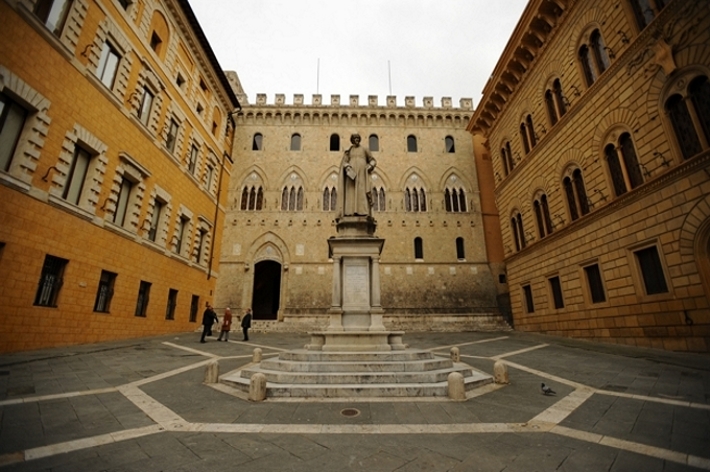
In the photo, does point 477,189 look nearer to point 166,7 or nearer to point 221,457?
point 166,7

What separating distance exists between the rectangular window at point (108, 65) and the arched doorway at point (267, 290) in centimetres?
1497

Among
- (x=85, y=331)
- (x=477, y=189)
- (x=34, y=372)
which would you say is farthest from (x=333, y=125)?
(x=34, y=372)

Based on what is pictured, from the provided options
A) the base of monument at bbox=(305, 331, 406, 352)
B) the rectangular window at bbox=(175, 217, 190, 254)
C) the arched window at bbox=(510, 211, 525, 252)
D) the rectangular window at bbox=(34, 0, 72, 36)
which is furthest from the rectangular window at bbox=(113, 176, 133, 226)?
the arched window at bbox=(510, 211, 525, 252)

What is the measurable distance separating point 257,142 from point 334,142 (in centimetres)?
617

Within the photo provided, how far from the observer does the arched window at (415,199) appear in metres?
24.1

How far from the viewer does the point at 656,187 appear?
9461 millimetres

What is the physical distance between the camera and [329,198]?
24.0 meters

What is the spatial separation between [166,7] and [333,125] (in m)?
12.7

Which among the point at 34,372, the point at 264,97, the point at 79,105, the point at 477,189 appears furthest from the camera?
the point at 264,97

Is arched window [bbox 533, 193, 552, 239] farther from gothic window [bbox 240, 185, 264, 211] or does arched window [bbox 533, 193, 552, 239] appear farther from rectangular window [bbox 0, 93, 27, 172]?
rectangular window [bbox 0, 93, 27, 172]

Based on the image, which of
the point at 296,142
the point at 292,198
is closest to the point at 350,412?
the point at 292,198

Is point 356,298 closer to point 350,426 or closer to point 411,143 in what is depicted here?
point 350,426

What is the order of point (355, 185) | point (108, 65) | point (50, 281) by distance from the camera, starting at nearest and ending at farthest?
point (355, 185) < point (50, 281) < point (108, 65)

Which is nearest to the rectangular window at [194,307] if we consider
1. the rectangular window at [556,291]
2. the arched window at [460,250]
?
the arched window at [460,250]
